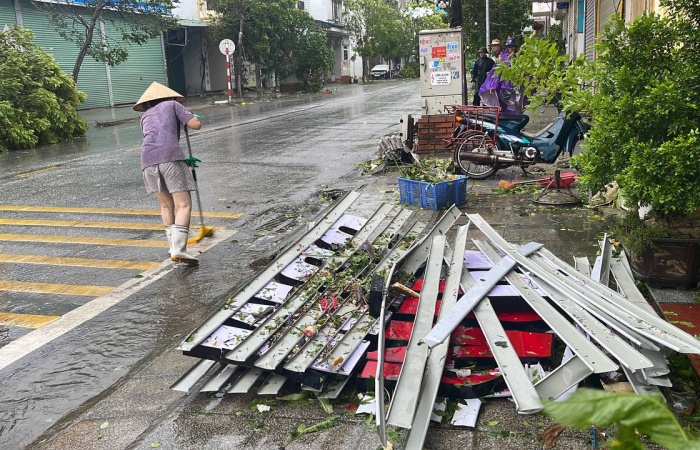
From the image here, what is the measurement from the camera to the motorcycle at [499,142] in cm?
920

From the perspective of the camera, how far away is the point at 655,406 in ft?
2.73

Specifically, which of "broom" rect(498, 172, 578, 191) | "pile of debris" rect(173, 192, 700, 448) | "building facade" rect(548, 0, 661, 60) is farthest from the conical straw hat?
"building facade" rect(548, 0, 661, 60)

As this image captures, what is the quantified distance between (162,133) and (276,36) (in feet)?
103

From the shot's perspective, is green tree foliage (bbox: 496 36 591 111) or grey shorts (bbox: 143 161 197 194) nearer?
green tree foliage (bbox: 496 36 591 111)

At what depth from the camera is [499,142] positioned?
9781 mm

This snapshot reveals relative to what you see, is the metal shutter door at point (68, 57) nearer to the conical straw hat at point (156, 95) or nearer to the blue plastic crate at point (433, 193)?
the conical straw hat at point (156, 95)

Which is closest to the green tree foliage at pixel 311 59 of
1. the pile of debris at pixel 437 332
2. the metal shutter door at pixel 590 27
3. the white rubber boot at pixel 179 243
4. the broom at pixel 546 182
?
the metal shutter door at pixel 590 27

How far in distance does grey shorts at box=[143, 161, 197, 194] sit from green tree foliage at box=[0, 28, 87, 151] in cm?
1187

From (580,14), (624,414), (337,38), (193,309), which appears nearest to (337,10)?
(337,38)

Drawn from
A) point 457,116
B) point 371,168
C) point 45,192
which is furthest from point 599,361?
Answer: point 45,192

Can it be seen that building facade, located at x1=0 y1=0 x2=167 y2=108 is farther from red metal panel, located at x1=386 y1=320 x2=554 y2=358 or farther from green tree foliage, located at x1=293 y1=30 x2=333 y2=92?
red metal panel, located at x1=386 y1=320 x2=554 y2=358

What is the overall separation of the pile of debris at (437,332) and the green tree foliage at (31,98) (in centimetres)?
1466

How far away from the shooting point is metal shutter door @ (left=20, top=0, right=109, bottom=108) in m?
26.6

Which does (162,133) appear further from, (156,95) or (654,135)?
(654,135)
